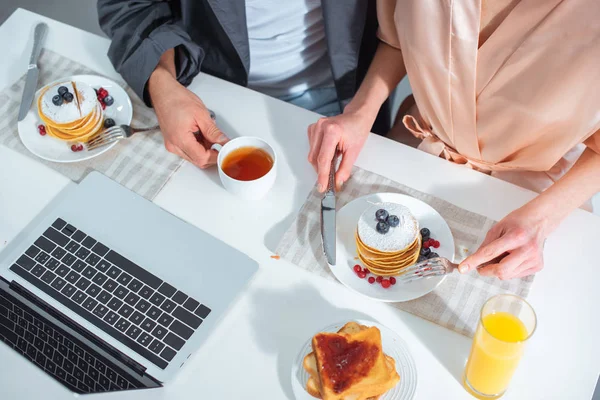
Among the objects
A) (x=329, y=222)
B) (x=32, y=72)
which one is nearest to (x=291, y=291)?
(x=329, y=222)

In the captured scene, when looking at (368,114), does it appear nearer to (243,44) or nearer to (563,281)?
(243,44)

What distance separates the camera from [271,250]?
1097 mm

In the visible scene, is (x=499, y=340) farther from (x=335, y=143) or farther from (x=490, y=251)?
(x=335, y=143)

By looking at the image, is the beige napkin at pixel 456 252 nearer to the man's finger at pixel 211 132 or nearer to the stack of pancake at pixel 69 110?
the man's finger at pixel 211 132

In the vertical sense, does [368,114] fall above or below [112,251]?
above

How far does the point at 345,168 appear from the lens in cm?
114

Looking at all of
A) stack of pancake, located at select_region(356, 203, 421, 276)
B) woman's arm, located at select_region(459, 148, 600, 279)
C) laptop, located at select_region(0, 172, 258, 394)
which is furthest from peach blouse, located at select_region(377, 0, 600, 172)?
laptop, located at select_region(0, 172, 258, 394)

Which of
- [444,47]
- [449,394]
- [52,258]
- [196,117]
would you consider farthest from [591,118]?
[52,258]

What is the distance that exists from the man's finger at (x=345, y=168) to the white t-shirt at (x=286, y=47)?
0.43 m

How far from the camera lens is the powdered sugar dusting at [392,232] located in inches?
38.5

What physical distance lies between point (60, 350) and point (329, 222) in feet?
1.70

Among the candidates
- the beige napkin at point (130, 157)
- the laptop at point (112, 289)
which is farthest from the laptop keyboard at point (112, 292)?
the beige napkin at point (130, 157)

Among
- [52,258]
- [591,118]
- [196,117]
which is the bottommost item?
[52,258]

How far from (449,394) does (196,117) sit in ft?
2.31
